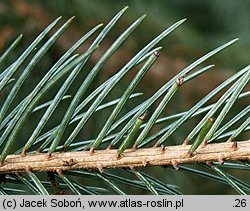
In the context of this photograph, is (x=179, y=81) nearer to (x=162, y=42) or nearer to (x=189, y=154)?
(x=189, y=154)

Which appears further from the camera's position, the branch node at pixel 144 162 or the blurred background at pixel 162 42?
the blurred background at pixel 162 42

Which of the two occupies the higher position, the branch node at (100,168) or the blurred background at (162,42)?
the blurred background at (162,42)

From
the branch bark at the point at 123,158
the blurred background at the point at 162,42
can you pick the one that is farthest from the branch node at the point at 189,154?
the blurred background at the point at 162,42

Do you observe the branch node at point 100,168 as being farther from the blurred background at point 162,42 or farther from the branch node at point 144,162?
the blurred background at point 162,42

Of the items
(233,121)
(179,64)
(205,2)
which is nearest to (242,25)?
(205,2)

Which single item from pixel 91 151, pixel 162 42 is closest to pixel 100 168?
pixel 91 151
